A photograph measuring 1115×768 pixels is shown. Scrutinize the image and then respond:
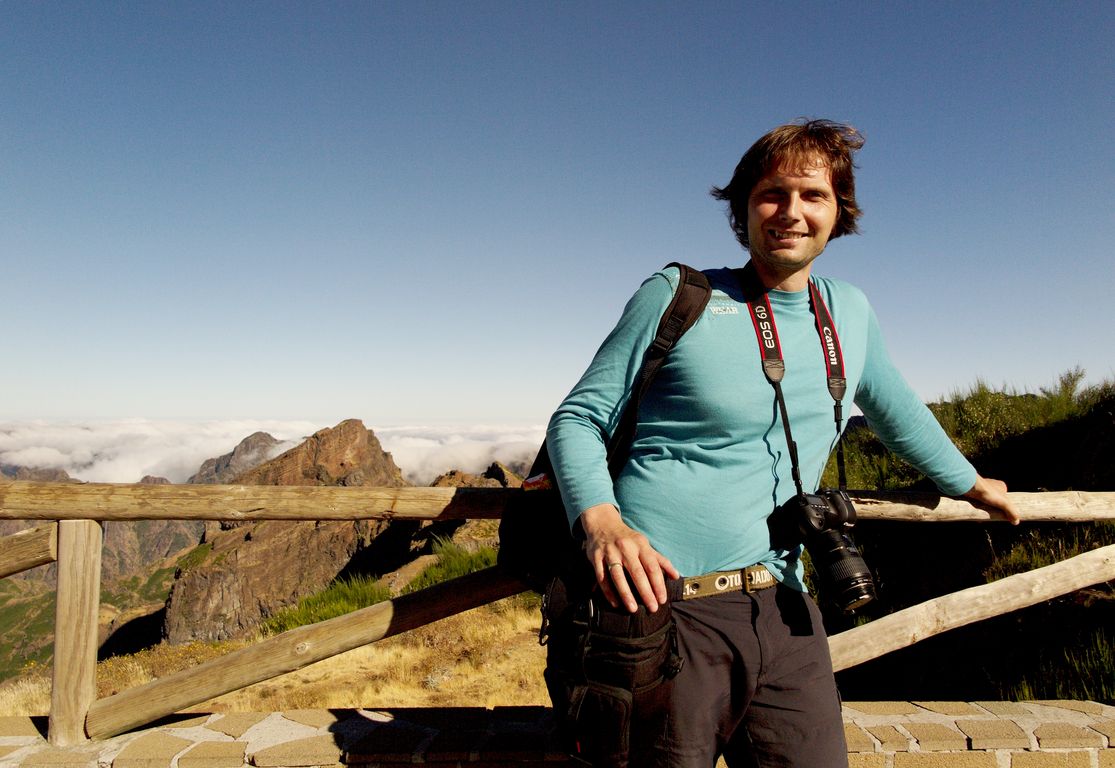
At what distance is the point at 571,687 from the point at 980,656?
5294 mm

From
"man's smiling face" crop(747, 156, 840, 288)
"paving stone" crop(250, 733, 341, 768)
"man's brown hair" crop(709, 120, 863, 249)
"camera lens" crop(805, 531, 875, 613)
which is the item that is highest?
"man's brown hair" crop(709, 120, 863, 249)

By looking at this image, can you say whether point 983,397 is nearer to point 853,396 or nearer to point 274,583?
point 853,396

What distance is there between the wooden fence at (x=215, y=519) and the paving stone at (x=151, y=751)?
80 mm

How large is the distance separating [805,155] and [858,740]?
248 cm

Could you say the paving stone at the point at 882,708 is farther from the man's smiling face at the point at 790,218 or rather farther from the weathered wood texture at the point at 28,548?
the weathered wood texture at the point at 28,548


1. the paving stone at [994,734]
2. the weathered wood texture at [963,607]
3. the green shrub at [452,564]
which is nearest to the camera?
the paving stone at [994,734]

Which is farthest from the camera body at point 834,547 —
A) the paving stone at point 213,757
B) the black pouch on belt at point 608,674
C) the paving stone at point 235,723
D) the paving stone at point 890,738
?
the paving stone at point 235,723

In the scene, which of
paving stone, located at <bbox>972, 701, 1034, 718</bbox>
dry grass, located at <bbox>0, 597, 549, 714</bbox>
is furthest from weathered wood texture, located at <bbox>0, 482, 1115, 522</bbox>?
dry grass, located at <bbox>0, 597, 549, 714</bbox>

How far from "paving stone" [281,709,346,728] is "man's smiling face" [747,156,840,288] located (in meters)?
2.68

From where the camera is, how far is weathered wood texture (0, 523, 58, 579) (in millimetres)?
2668

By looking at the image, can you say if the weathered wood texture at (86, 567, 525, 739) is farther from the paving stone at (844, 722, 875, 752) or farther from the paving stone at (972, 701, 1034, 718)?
the paving stone at (972, 701, 1034, 718)

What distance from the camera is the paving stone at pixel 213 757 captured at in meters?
2.58

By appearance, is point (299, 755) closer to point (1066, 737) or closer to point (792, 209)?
point (792, 209)

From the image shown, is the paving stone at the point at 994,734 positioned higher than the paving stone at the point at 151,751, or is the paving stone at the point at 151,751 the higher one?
the paving stone at the point at 151,751
